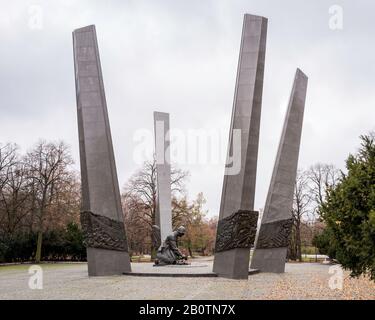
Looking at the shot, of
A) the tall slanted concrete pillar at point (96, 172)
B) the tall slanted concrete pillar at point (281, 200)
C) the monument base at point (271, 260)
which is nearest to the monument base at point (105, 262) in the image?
the tall slanted concrete pillar at point (96, 172)

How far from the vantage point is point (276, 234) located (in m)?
19.4

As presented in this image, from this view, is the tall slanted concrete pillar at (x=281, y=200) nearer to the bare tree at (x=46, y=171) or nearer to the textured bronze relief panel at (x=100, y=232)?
the textured bronze relief panel at (x=100, y=232)

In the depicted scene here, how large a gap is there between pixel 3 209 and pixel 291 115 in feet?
76.4

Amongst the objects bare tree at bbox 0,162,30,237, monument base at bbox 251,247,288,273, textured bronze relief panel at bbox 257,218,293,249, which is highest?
bare tree at bbox 0,162,30,237

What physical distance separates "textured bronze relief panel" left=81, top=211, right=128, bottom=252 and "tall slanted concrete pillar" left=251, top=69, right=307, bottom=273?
745cm

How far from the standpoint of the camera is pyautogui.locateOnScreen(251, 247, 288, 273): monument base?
63.0ft

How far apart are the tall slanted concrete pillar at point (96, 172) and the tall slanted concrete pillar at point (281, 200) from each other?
7.03 meters

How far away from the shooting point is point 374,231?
7.52 metres

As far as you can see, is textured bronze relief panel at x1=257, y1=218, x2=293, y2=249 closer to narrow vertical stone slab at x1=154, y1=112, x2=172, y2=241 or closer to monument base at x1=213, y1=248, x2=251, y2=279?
monument base at x1=213, y1=248, x2=251, y2=279

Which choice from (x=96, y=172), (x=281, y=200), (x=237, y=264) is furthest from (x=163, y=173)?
(x=237, y=264)

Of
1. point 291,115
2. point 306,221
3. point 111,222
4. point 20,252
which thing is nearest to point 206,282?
point 111,222

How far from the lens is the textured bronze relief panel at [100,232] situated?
15.9m

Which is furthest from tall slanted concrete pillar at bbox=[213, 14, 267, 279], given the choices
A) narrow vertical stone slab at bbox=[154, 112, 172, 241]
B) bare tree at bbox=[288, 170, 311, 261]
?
bare tree at bbox=[288, 170, 311, 261]
